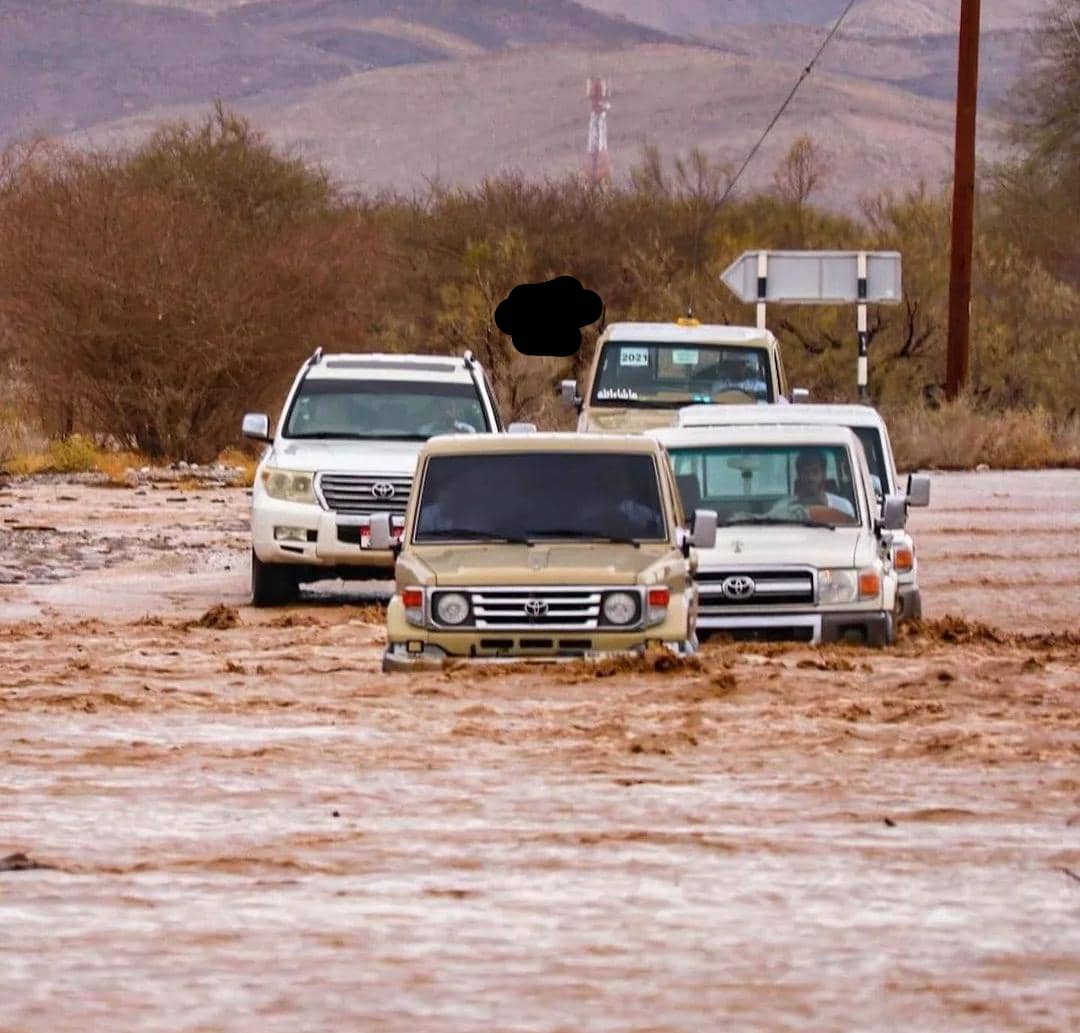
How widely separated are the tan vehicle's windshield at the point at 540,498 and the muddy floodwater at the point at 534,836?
777mm

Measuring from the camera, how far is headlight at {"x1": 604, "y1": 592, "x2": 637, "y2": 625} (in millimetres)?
14914

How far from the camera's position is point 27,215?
129 ft

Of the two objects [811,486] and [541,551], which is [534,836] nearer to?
[541,551]

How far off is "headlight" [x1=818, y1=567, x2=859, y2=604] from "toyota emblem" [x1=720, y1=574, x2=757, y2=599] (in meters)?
0.39

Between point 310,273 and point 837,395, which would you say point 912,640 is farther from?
Result: point 837,395

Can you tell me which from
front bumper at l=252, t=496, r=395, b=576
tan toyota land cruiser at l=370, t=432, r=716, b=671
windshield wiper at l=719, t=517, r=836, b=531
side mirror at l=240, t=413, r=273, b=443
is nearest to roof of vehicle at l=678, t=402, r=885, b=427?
windshield wiper at l=719, t=517, r=836, b=531

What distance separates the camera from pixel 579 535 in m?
15.4

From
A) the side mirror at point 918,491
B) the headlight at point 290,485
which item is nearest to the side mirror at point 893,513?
the side mirror at point 918,491

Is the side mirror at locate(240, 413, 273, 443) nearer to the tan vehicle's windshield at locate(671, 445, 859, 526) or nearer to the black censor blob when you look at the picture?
the tan vehicle's windshield at locate(671, 445, 859, 526)

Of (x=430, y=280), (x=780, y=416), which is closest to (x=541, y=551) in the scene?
(x=780, y=416)

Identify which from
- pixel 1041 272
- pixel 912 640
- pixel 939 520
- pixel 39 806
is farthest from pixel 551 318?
pixel 39 806

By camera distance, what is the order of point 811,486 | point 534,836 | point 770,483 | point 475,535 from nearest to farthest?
1. point 534,836
2. point 475,535
3. point 811,486
4. point 770,483

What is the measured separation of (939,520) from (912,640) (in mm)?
12704

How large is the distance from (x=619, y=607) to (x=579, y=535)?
63cm
